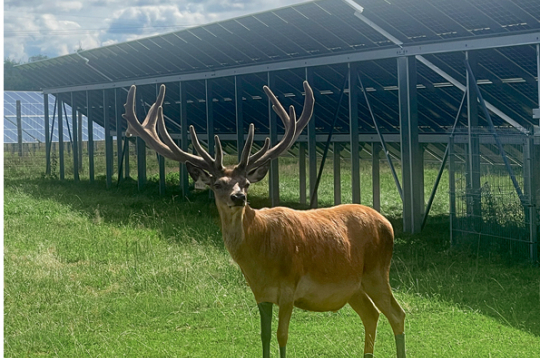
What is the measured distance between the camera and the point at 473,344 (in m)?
7.71

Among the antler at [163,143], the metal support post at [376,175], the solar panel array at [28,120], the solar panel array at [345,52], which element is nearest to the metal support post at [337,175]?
the solar panel array at [345,52]

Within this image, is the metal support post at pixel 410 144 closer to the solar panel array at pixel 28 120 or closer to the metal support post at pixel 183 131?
the metal support post at pixel 183 131

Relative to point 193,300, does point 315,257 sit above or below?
above

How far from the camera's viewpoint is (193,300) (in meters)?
9.73

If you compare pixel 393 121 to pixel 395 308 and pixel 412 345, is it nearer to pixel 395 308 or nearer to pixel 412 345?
pixel 412 345

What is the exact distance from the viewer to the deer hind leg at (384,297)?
6148 mm

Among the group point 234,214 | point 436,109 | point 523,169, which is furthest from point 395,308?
point 436,109

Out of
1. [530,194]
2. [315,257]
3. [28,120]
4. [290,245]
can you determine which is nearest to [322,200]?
[530,194]

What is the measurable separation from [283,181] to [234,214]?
80.6 ft

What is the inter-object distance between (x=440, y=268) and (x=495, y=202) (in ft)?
6.58

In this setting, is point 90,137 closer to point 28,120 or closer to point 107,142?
point 107,142

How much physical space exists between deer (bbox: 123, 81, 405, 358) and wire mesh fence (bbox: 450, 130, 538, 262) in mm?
6259

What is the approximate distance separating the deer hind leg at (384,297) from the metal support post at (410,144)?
354 inches

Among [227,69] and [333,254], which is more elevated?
[227,69]
